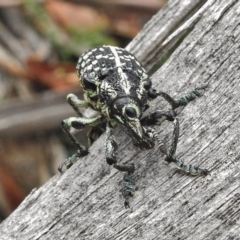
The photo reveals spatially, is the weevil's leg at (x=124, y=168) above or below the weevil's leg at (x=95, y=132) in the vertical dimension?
below

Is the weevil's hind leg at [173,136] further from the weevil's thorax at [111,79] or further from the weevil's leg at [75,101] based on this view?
the weevil's leg at [75,101]

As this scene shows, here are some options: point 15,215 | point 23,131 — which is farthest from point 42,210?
point 23,131

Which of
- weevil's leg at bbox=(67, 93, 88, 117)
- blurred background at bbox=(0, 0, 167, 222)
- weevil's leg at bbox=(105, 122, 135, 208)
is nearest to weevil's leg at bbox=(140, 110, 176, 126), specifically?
weevil's leg at bbox=(105, 122, 135, 208)

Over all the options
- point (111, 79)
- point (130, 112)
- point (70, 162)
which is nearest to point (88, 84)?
point (111, 79)

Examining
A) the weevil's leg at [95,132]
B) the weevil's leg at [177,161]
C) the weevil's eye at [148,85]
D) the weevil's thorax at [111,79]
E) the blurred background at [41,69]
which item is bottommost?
the weevil's leg at [177,161]

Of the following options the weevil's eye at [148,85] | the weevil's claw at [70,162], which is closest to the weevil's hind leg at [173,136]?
the weevil's eye at [148,85]

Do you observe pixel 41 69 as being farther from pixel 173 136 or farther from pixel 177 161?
pixel 177 161

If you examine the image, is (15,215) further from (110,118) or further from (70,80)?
(70,80)
